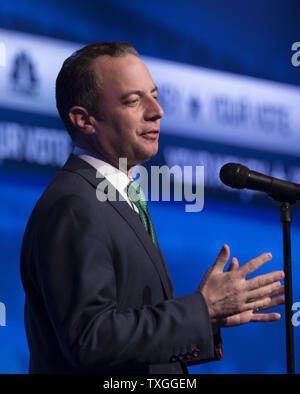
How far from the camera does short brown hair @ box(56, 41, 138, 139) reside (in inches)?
68.3

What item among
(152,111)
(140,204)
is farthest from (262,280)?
(152,111)

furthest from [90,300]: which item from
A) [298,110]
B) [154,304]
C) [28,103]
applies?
[298,110]

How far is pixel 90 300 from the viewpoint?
1.36 meters

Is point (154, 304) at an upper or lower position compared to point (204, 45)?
lower

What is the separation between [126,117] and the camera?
1698 millimetres

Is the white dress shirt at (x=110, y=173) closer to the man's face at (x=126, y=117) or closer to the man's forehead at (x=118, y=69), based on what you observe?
the man's face at (x=126, y=117)

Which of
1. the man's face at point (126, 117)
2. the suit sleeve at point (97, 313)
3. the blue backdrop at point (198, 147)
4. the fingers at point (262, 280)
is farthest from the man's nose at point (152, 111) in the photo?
the blue backdrop at point (198, 147)

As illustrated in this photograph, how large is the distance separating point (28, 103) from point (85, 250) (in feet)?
4.60

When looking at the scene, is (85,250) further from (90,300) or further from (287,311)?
(287,311)

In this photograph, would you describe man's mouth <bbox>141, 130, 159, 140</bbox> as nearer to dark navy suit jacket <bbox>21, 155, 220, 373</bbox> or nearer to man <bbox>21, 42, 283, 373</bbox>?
man <bbox>21, 42, 283, 373</bbox>

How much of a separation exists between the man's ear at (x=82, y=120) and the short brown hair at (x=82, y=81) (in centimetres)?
1

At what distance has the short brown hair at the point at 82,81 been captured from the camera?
174 cm

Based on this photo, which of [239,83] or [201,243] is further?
[239,83]
